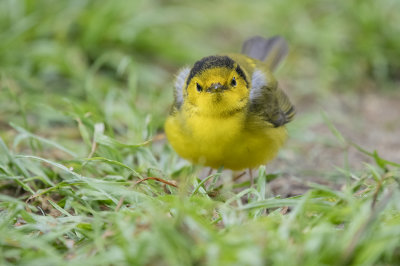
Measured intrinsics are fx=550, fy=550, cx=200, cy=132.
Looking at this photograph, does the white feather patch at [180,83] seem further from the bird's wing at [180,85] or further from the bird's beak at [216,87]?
the bird's beak at [216,87]

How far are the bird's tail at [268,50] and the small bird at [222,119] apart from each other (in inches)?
47.3

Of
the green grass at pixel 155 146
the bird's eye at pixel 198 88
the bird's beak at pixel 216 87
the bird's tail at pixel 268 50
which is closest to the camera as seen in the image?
the green grass at pixel 155 146

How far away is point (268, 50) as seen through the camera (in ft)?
18.0

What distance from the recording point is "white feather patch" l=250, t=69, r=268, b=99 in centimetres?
424

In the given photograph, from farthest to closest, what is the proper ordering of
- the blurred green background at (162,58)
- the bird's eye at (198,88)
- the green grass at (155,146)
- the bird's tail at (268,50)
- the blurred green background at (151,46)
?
the blurred green background at (151,46), the blurred green background at (162,58), the bird's tail at (268,50), the bird's eye at (198,88), the green grass at (155,146)

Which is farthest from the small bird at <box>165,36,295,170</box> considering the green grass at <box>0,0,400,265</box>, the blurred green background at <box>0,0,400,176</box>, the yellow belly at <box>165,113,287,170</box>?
the blurred green background at <box>0,0,400,176</box>

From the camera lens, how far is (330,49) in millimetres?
6863

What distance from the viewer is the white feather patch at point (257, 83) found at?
424cm

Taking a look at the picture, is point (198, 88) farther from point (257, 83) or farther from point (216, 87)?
point (257, 83)

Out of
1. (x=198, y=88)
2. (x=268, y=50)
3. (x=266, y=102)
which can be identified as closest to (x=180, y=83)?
(x=198, y=88)

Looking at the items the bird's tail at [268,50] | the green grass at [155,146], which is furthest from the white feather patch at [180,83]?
the bird's tail at [268,50]

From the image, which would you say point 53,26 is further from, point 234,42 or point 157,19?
point 234,42

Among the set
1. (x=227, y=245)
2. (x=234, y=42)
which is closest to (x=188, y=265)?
(x=227, y=245)

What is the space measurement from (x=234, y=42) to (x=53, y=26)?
2.72m
